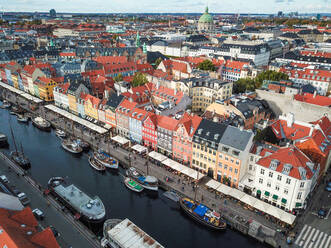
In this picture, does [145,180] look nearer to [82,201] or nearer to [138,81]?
[82,201]

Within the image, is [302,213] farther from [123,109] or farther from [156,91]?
[156,91]

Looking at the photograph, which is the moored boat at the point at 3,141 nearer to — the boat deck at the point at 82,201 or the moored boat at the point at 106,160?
the moored boat at the point at 106,160

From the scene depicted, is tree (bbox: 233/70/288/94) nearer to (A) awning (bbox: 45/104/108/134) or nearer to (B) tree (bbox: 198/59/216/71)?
(B) tree (bbox: 198/59/216/71)

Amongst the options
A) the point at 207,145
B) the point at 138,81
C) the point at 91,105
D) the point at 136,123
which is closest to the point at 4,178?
the point at 136,123

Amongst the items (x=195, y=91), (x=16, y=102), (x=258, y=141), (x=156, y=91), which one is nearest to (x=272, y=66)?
(x=195, y=91)

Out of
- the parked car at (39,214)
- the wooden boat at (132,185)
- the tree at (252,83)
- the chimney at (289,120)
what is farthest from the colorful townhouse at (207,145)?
the tree at (252,83)

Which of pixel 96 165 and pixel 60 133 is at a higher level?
pixel 60 133
